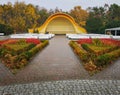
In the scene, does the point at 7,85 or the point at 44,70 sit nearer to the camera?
the point at 7,85

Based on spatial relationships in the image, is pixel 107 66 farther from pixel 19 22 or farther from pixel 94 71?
pixel 19 22

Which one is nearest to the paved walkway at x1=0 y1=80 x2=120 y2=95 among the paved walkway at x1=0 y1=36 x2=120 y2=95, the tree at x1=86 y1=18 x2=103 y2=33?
the paved walkway at x1=0 y1=36 x2=120 y2=95

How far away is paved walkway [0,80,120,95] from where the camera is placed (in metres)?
5.78

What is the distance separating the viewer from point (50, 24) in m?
53.8

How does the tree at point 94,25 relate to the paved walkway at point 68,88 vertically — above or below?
above

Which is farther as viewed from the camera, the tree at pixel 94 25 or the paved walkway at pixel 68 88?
the tree at pixel 94 25

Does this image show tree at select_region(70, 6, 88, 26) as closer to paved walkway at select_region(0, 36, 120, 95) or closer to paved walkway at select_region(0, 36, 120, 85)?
paved walkway at select_region(0, 36, 120, 85)

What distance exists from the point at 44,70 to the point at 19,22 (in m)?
41.2

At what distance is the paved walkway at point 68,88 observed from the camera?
5.78 m

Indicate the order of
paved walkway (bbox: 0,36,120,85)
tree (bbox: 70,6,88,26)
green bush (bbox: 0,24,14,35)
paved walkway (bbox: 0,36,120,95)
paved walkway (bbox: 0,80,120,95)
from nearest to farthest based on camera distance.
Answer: paved walkway (bbox: 0,80,120,95) < paved walkway (bbox: 0,36,120,95) < paved walkway (bbox: 0,36,120,85) < green bush (bbox: 0,24,14,35) < tree (bbox: 70,6,88,26)

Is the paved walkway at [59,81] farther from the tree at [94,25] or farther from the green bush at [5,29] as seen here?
the tree at [94,25]

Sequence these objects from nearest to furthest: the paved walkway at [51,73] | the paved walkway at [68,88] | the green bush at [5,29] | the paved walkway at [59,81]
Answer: the paved walkway at [68,88], the paved walkway at [59,81], the paved walkway at [51,73], the green bush at [5,29]

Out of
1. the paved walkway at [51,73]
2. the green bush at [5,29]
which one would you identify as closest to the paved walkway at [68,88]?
the paved walkway at [51,73]

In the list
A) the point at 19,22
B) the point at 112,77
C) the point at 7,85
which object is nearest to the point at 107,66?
the point at 112,77
